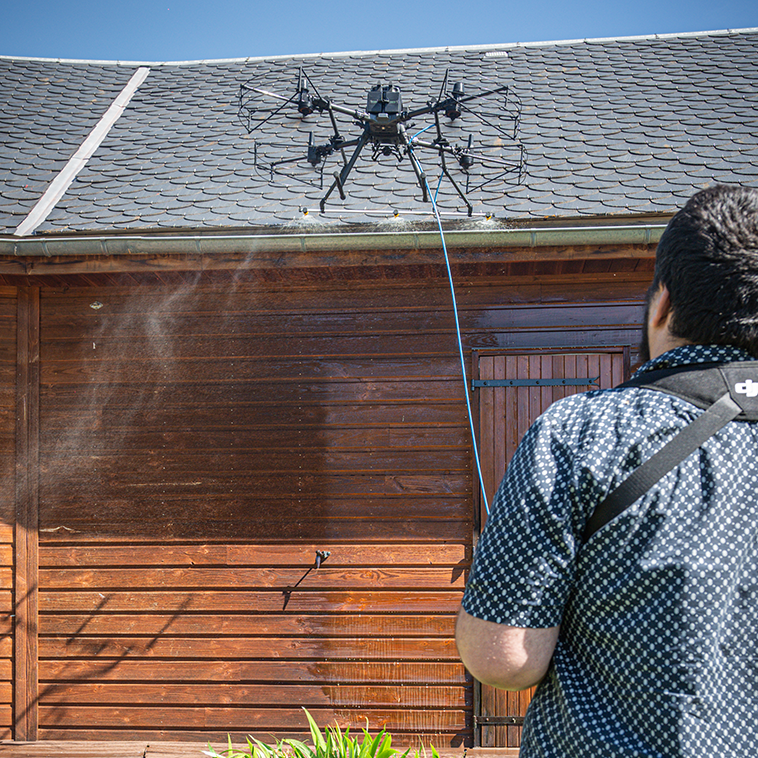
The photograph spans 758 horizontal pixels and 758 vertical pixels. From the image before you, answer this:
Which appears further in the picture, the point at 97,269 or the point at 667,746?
the point at 97,269

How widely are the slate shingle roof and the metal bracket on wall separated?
0.96 meters

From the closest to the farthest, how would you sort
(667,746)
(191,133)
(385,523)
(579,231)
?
1. (667,746)
2. (579,231)
3. (385,523)
4. (191,133)

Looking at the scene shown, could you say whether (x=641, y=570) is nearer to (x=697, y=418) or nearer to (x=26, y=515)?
(x=697, y=418)

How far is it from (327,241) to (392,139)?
2.24 feet

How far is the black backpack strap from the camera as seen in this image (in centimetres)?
94

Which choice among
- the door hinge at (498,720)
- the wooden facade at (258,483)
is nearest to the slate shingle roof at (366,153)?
the wooden facade at (258,483)

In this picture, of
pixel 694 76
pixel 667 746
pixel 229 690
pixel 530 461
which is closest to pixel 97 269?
pixel 229 690

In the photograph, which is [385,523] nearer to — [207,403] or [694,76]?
[207,403]

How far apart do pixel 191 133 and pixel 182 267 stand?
6.83 feet

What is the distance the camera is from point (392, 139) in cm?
379

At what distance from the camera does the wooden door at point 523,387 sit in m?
3.93

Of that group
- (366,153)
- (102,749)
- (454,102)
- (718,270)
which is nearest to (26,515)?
(102,749)

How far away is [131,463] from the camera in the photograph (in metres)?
4.17

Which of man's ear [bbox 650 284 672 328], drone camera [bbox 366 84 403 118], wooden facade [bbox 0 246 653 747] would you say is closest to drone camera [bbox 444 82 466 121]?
drone camera [bbox 366 84 403 118]
